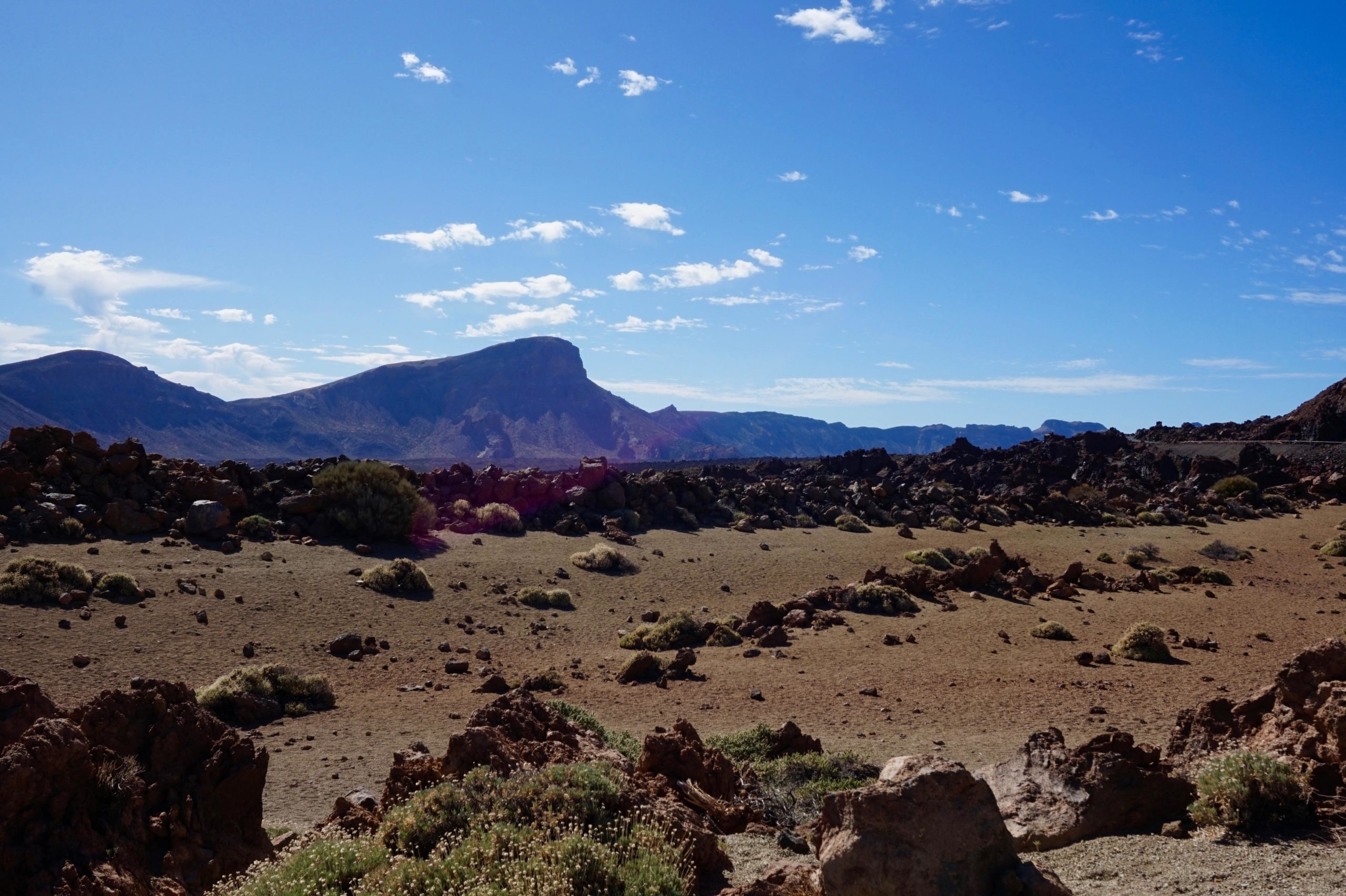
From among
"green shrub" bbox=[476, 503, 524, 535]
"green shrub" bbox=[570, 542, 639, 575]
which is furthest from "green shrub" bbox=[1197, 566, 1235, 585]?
"green shrub" bbox=[476, 503, 524, 535]

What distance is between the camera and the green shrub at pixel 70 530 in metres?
21.3

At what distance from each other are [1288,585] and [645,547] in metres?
19.2

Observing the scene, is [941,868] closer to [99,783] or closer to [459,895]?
[459,895]

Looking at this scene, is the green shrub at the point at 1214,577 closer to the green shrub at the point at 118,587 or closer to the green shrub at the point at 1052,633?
the green shrub at the point at 1052,633

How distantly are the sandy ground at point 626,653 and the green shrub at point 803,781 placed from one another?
1.30 metres

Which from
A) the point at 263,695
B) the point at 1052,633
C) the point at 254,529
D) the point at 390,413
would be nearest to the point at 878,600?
the point at 1052,633

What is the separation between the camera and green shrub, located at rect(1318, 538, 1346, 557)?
29.2 meters

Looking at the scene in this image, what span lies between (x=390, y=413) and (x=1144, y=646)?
147906 mm

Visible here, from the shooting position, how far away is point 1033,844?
21.9 ft

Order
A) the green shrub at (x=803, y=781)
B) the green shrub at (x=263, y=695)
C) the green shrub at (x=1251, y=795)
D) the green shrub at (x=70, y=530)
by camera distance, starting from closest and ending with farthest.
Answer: the green shrub at (x=1251, y=795), the green shrub at (x=803, y=781), the green shrub at (x=263, y=695), the green shrub at (x=70, y=530)

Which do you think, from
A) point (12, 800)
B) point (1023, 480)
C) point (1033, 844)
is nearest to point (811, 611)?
point (1033, 844)

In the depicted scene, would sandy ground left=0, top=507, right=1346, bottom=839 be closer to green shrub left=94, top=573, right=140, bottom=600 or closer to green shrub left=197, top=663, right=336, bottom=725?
green shrub left=197, top=663, right=336, bottom=725

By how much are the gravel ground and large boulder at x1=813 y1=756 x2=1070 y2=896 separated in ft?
3.23

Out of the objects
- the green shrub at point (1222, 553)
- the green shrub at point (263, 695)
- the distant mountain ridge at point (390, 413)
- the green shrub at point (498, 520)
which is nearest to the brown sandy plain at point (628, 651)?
the green shrub at point (263, 695)
